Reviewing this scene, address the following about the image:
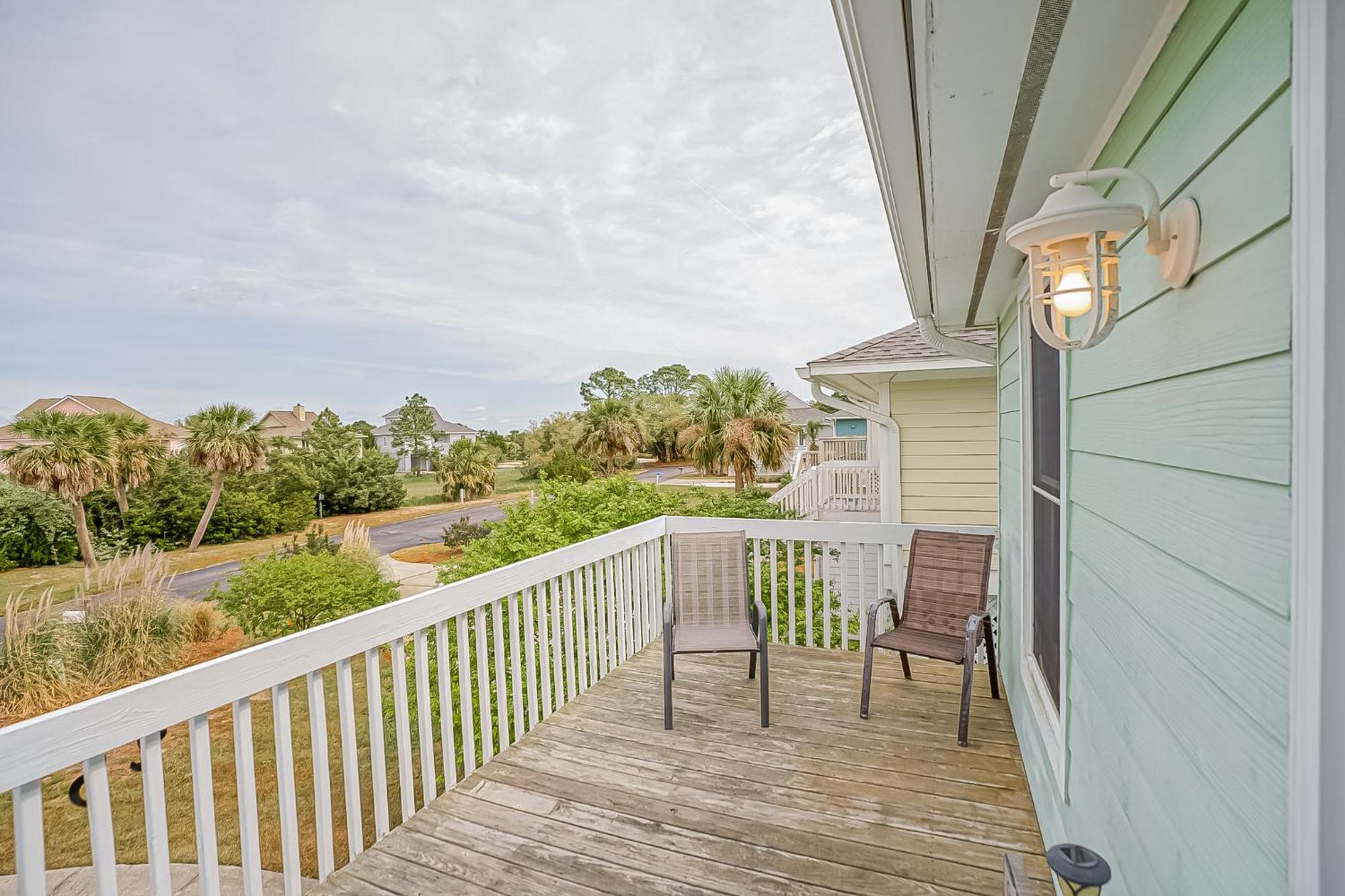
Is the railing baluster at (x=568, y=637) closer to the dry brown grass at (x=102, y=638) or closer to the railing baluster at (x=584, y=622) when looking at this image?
the railing baluster at (x=584, y=622)

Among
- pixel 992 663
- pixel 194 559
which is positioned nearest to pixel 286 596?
pixel 992 663

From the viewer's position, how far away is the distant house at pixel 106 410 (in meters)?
12.5

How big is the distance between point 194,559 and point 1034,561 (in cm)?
1367

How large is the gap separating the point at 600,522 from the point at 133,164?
23.0 m

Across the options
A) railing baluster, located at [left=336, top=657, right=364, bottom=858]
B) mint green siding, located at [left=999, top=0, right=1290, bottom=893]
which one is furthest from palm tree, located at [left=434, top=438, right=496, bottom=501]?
mint green siding, located at [left=999, top=0, right=1290, bottom=893]

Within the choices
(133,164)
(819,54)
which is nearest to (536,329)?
(133,164)

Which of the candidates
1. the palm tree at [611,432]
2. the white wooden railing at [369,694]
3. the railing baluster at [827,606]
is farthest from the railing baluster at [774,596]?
the palm tree at [611,432]

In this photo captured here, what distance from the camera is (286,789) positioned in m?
2.08

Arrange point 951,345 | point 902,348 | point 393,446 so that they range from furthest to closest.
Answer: point 393,446 → point 902,348 → point 951,345

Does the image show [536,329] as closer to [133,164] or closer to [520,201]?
[520,201]

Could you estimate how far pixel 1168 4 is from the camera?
104 centimetres

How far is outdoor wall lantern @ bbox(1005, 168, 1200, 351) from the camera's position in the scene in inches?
38.8

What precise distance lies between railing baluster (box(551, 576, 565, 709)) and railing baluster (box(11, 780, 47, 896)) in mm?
2187

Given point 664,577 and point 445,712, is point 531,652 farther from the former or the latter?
point 664,577
